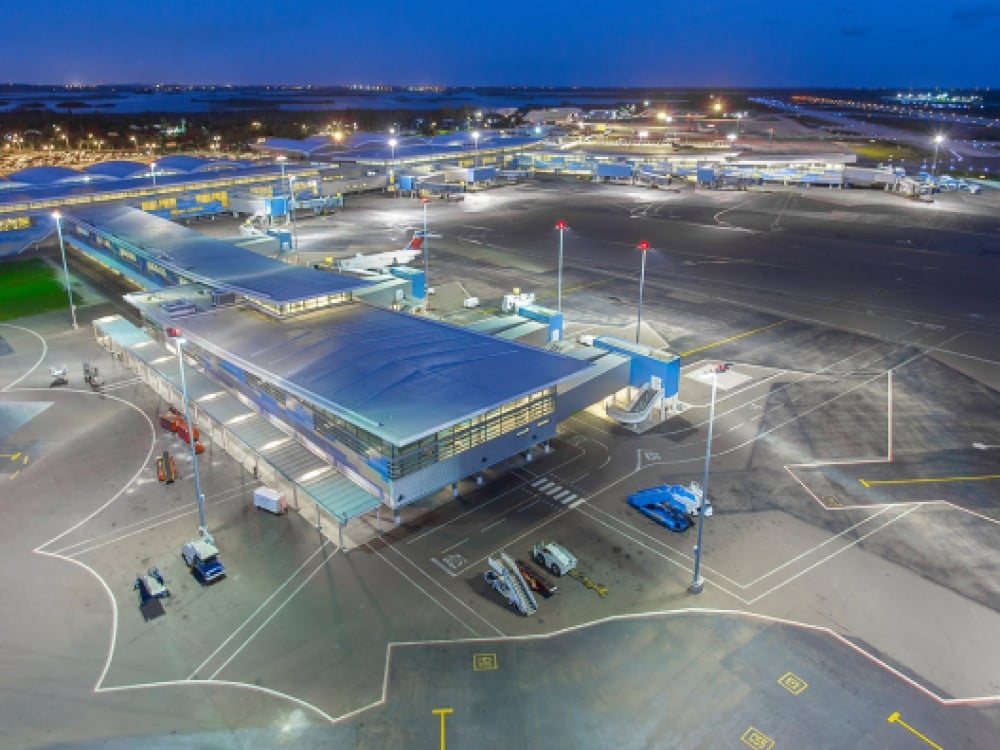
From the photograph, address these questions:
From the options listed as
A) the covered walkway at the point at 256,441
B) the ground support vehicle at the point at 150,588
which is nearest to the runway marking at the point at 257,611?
the covered walkway at the point at 256,441

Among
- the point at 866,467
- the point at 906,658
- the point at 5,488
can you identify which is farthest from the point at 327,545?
the point at 866,467

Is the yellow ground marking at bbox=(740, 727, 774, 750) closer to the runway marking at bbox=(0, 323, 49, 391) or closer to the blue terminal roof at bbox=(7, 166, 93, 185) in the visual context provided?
the runway marking at bbox=(0, 323, 49, 391)

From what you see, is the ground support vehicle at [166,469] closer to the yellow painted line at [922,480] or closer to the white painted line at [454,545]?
the white painted line at [454,545]

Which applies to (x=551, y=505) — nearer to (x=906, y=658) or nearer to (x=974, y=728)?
(x=906, y=658)

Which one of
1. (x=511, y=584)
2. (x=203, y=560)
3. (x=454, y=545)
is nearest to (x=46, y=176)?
(x=203, y=560)

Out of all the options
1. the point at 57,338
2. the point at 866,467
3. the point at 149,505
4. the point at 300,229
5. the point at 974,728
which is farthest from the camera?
the point at 300,229
